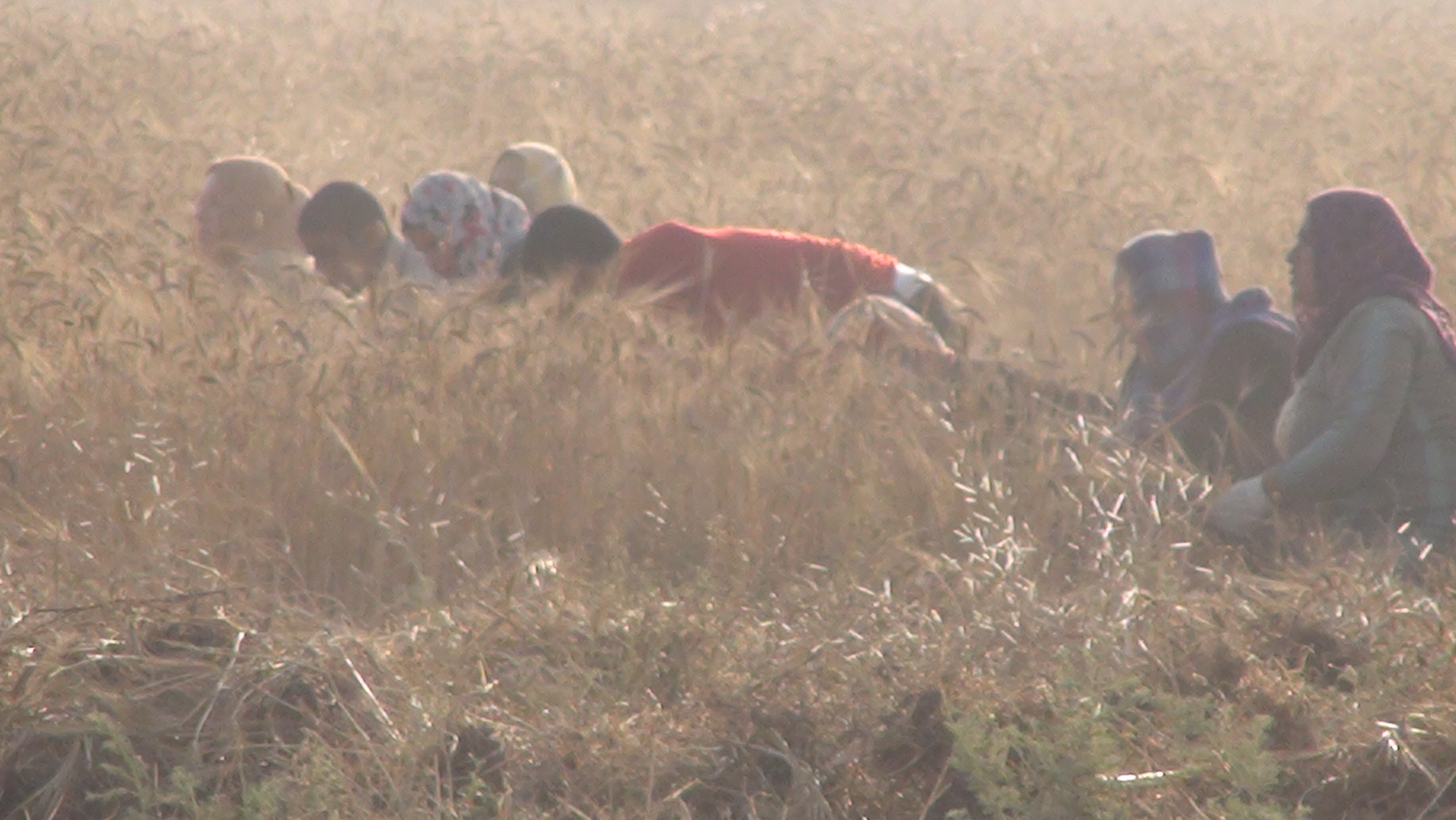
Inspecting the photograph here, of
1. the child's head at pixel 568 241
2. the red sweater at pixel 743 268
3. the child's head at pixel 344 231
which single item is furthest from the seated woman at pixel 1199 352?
the child's head at pixel 344 231

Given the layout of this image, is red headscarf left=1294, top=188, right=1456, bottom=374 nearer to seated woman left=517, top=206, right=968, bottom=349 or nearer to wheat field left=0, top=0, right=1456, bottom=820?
wheat field left=0, top=0, right=1456, bottom=820

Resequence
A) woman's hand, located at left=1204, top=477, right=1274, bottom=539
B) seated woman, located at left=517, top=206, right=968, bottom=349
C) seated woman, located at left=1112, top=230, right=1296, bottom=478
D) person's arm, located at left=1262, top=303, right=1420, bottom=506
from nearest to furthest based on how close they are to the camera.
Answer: woman's hand, located at left=1204, top=477, right=1274, bottom=539
person's arm, located at left=1262, top=303, right=1420, bottom=506
seated woman, located at left=1112, top=230, right=1296, bottom=478
seated woman, located at left=517, top=206, right=968, bottom=349

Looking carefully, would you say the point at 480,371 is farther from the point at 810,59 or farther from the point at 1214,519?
the point at 810,59

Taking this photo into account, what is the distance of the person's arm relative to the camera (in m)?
3.42

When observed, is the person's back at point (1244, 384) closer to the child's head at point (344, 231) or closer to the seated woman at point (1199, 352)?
the seated woman at point (1199, 352)

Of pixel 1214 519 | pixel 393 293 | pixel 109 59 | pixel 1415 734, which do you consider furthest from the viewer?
pixel 109 59

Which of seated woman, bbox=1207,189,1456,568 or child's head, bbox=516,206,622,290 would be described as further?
child's head, bbox=516,206,622,290

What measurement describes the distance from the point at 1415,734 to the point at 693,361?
1878 mm

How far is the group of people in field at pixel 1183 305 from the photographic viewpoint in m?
3.46

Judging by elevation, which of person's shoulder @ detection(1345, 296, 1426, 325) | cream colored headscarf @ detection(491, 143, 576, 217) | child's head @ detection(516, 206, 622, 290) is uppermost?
person's shoulder @ detection(1345, 296, 1426, 325)

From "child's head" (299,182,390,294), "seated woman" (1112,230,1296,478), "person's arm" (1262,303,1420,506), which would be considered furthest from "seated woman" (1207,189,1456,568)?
"child's head" (299,182,390,294)

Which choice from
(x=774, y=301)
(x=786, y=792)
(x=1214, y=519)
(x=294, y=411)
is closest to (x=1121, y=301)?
(x=774, y=301)

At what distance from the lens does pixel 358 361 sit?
12.1ft

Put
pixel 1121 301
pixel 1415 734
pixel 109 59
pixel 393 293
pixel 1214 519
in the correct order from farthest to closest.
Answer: pixel 109 59 → pixel 1121 301 → pixel 393 293 → pixel 1214 519 → pixel 1415 734
